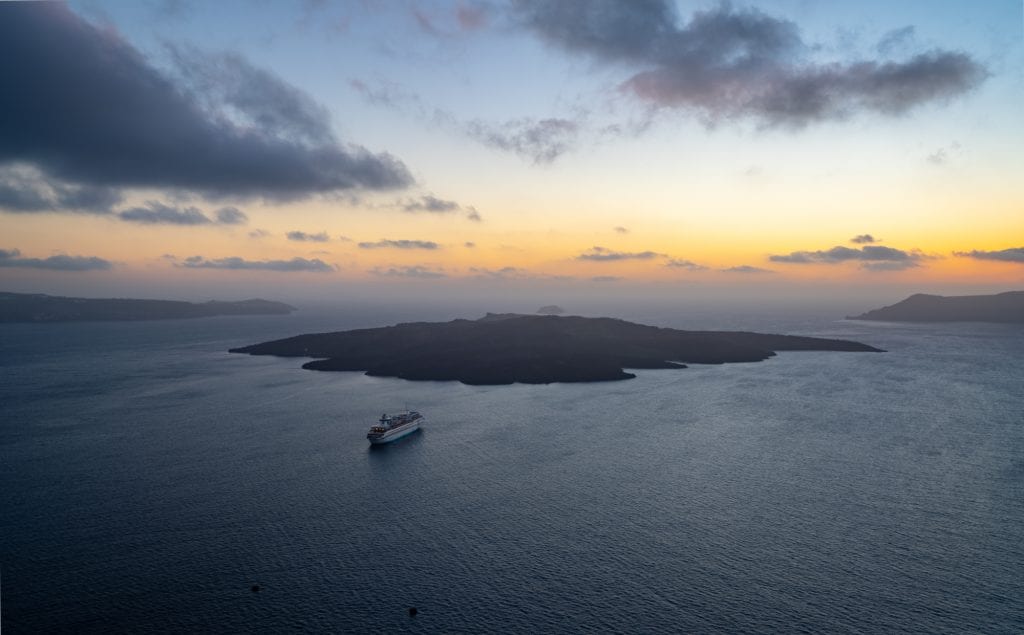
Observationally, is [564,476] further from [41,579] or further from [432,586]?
[41,579]

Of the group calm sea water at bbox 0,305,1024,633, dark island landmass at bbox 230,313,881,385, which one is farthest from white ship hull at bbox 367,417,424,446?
dark island landmass at bbox 230,313,881,385

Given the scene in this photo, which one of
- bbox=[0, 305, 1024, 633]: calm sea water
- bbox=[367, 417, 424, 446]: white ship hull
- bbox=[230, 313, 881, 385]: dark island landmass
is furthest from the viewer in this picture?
bbox=[230, 313, 881, 385]: dark island landmass

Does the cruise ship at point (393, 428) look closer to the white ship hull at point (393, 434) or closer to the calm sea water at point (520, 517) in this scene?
the white ship hull at point (393, 434)

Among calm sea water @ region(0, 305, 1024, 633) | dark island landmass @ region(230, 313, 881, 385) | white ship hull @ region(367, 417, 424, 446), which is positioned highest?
dark island landmass @ region(230, 313, 881, 385)

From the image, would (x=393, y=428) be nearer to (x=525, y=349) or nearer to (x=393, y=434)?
(x=393, y=434)

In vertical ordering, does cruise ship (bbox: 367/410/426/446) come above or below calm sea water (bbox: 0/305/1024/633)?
above

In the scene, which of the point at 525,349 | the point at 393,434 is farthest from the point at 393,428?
the point at 525,349

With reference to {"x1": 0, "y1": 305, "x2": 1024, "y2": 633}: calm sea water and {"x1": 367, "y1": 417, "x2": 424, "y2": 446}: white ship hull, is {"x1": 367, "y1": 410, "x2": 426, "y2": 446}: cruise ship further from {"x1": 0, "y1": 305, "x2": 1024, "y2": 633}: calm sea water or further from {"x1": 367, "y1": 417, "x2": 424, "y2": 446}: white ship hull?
{"x1": 0, "y1": 305, "x2": 1024, "y2": 633}: calm sea water

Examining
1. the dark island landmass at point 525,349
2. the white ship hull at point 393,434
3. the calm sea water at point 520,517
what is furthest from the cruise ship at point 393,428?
the dark island landmass at point 525,349
